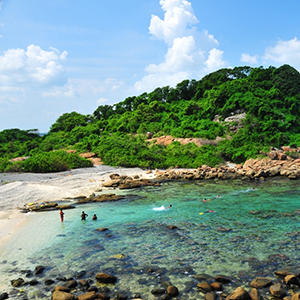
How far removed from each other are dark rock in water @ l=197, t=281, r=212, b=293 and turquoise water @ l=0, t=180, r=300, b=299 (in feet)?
0.78

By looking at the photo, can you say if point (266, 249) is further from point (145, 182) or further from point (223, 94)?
point (223, 94)

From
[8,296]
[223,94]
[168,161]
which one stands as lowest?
[8,296]

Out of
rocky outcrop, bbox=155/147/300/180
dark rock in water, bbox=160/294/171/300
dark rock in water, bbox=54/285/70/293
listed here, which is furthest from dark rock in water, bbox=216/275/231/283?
rocky outcrop, bbox=155/147/300/180

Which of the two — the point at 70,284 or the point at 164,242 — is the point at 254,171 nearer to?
the point at 164,242

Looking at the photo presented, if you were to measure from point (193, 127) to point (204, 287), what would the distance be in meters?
46.1

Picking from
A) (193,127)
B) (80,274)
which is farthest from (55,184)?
(193,127)

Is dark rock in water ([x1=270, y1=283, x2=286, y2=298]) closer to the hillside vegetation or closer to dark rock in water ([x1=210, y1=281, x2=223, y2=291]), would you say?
dark rock in water ([x1=210, y1=281, x2=223, y2=291])

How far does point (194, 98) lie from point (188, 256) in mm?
62012

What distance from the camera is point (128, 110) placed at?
3108 inches

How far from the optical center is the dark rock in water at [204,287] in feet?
32.1

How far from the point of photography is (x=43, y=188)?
27859 mm

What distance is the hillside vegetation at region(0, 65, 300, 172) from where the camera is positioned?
4288cm

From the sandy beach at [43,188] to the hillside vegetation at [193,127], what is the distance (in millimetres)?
4195

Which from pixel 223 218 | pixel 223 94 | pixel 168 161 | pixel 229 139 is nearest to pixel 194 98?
pixel 223 94
